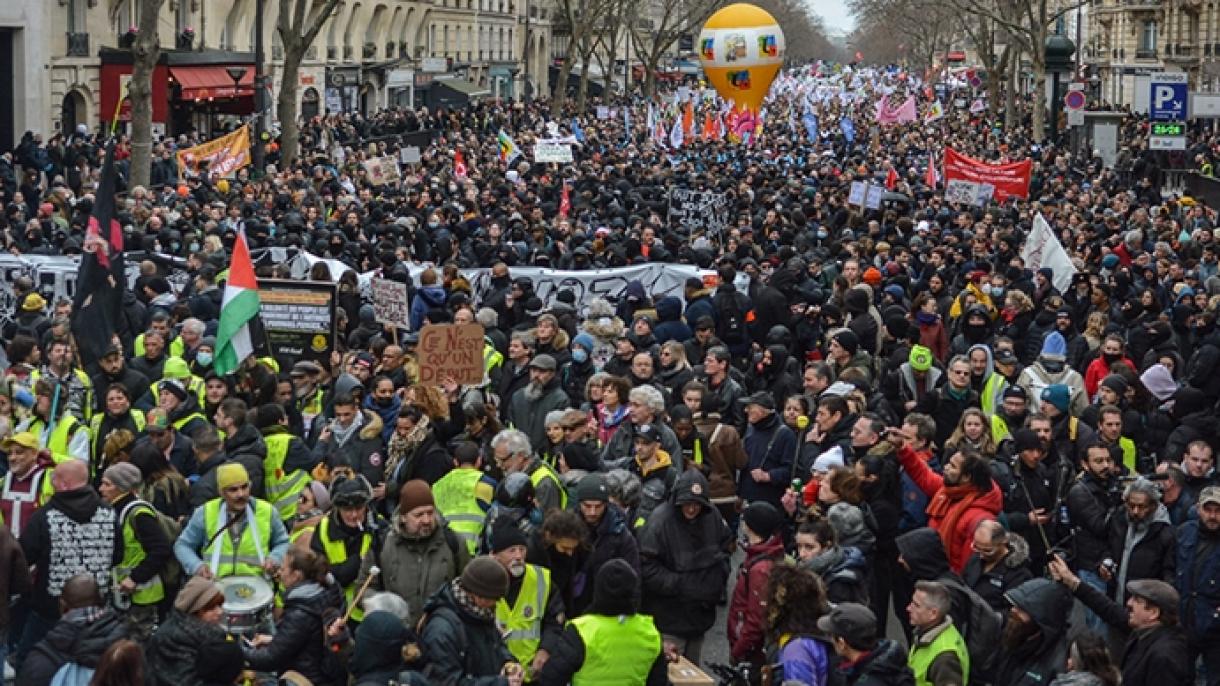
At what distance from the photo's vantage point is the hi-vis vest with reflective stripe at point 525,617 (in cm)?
779

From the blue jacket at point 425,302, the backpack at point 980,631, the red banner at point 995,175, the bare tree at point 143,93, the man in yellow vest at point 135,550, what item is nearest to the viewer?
the backpack at point 980,631

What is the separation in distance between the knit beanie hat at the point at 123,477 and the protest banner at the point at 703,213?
559 inches

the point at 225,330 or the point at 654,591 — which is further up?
the point at 225,330

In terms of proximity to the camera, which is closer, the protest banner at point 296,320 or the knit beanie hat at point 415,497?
the knit beanie hat at point 415,497

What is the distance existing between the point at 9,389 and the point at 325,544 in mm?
3947

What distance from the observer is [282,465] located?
32.5 feet

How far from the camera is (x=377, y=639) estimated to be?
269 inches

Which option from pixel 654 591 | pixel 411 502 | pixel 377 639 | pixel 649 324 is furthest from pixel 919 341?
pixel 377 639

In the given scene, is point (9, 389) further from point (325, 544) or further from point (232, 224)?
point (232, 224)

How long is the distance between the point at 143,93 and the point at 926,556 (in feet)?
67.2

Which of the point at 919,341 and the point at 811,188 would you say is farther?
the point at 811,188

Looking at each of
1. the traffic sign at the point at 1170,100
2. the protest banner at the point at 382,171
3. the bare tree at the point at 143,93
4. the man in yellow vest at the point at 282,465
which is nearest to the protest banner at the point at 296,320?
the man in yellow vest at the point at 282,465

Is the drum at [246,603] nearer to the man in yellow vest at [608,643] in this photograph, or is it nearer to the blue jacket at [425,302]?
the man in yellow vest at [608,643]

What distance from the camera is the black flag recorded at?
12.2 metres
